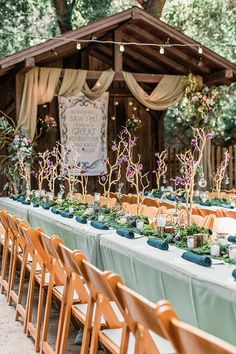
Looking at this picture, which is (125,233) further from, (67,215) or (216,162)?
(216,162)

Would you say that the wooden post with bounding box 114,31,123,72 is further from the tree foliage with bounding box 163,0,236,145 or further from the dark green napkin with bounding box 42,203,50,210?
the tree foliage with bounding box 163,0,236,145

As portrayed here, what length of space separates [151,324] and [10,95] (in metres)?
10.3

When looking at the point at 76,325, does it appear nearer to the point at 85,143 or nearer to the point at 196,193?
the point at 196,193

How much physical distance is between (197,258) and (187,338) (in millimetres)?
1421

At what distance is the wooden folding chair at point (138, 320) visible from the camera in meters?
1.94

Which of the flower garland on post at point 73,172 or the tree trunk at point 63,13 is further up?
the tree trunk at point 63,13

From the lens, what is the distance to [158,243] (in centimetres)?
363

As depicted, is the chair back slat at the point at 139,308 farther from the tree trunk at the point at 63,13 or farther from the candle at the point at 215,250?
the tree trunk at the point at 63,13

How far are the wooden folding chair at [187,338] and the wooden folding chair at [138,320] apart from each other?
0.04 meters

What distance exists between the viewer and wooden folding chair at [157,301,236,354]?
155cm

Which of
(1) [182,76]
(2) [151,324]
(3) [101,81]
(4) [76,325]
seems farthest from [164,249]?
(1) [182,76]

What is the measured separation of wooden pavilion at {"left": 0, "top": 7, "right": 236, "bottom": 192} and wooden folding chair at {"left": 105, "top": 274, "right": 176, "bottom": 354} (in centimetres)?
723

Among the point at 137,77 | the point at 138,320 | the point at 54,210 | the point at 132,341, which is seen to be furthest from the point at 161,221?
the point at 137,77

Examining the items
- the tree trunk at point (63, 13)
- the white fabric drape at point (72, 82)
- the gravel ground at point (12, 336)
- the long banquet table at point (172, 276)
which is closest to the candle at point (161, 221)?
the long banquet table at point (172, 276)
